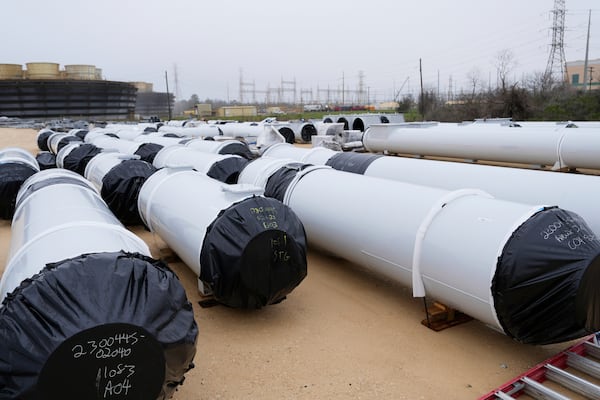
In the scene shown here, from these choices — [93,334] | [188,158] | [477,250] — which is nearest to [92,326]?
[93,334]

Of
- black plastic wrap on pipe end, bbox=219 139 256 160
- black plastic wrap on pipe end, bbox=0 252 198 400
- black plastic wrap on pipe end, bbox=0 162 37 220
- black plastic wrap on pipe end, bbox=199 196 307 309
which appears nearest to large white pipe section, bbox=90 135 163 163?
black plastic wrap on pipe end, bbox=219 139 256 160

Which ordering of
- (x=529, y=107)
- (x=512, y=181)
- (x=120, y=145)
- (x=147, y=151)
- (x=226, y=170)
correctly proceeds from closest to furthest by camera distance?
(x=512, y=181), (x=226, y=170), (x=147, y=151), (x=120, y=145), (x=529, y=107)

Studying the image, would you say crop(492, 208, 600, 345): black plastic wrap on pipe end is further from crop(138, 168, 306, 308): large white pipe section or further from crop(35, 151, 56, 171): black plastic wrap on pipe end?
crop(35, 151, 56, 171): black plastic wrap on pipe end

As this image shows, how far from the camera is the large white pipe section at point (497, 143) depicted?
11.7 m

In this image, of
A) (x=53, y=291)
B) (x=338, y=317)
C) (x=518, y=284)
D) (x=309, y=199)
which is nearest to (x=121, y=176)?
(x=309, y=199)

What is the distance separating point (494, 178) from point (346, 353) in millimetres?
4133

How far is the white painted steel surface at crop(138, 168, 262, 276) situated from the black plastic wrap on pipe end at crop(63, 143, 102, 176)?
22.6 feet

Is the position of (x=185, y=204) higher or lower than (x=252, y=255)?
higher

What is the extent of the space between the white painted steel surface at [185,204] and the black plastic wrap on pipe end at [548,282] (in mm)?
2842

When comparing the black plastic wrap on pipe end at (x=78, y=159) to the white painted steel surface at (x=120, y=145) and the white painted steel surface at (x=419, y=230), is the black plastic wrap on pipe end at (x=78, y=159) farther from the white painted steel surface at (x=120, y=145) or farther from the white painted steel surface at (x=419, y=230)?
the white painted steel surface at (x=419, y=230)

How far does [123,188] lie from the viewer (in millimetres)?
8508

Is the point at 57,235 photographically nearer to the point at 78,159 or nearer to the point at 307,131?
the point at 78,159

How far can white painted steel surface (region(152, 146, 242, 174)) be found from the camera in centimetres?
934

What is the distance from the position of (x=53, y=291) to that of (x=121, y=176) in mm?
6201
